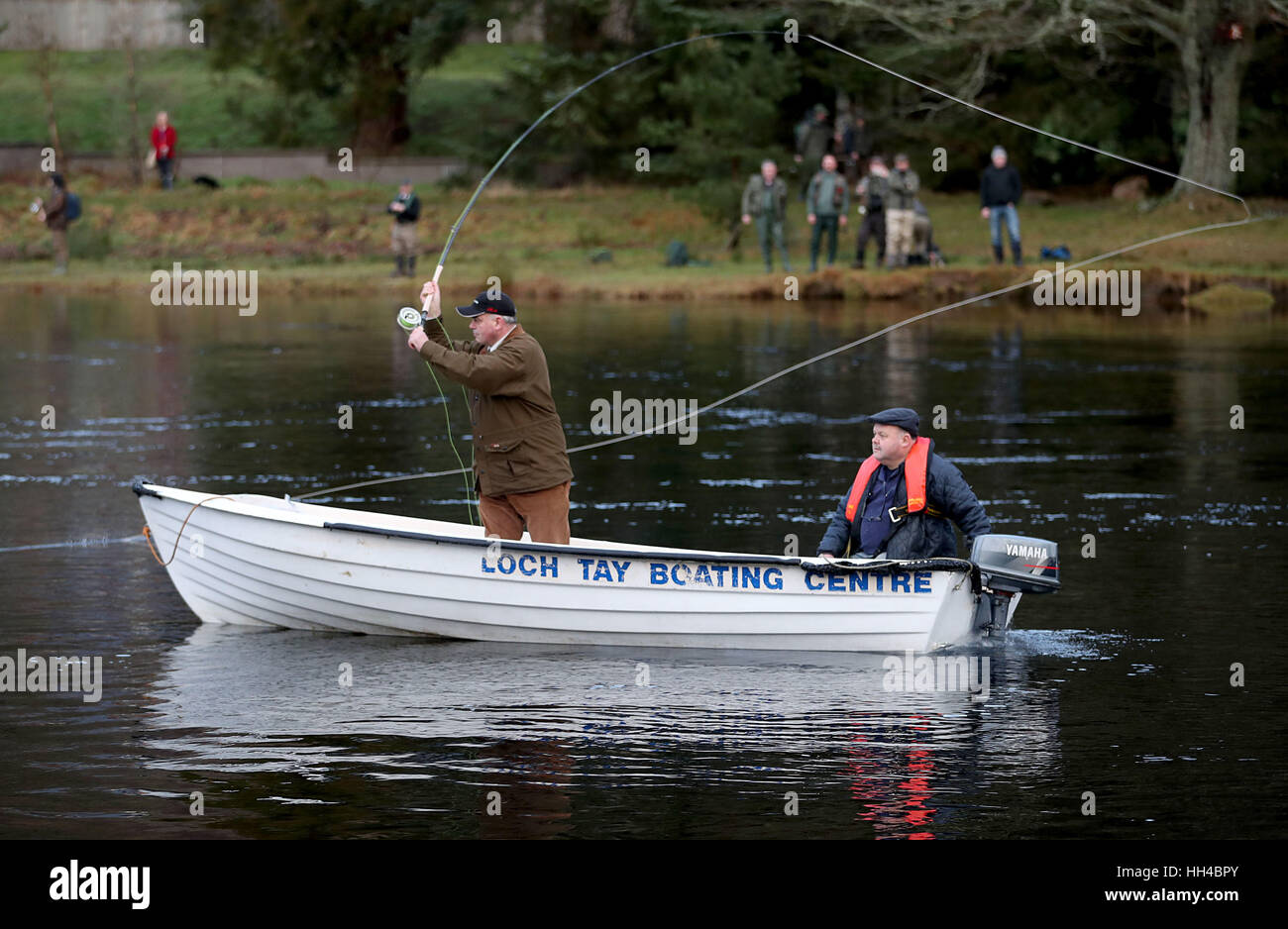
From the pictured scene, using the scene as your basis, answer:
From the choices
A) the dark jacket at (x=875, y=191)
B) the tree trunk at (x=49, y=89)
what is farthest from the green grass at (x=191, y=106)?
the dark jacket at (x=875, y=191)

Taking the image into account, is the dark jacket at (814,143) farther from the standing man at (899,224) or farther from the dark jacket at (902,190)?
the dark jacket at (902,190)

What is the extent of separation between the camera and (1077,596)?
40.1 feet

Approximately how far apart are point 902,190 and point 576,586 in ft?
67.9

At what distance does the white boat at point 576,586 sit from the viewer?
408 inches

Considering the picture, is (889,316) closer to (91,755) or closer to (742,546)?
(742,546)

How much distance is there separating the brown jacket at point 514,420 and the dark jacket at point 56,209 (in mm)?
27000

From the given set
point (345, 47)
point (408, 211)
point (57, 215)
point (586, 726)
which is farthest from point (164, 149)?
point (586, 726)

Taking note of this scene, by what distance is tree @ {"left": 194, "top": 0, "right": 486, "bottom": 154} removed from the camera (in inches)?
1752

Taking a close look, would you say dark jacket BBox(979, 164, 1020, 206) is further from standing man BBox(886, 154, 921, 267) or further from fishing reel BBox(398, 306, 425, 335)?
fishing reel BBox(398, 306, 425, 335)

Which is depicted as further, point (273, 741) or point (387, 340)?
point (387, 340)

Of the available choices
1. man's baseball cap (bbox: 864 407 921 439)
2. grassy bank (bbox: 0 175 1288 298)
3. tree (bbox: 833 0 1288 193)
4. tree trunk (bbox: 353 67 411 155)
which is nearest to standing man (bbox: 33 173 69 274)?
grassy bank (bbox: 0 175 1288 298)

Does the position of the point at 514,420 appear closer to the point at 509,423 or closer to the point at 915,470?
the point at 509,423
